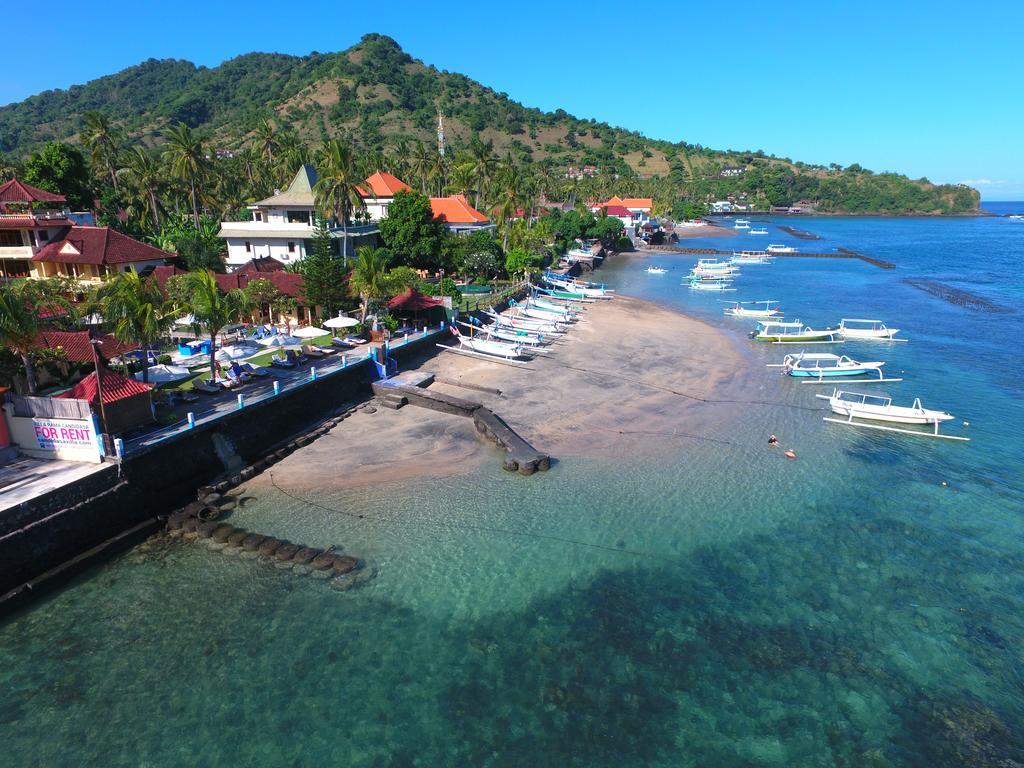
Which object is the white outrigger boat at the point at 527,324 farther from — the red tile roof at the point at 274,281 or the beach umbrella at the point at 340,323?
the red tile roof at the point at 274,281

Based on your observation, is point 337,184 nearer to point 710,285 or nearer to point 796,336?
point 796,336

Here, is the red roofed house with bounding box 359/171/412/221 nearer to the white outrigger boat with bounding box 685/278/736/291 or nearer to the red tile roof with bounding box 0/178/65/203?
the red tile roof with bounding box 0/178/65/203

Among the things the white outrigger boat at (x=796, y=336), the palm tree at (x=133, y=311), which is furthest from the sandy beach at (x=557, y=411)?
the palm tree at (x=133, y=311)

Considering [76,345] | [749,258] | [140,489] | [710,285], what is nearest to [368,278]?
[76,345]

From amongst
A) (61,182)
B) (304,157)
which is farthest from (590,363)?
(304,157)

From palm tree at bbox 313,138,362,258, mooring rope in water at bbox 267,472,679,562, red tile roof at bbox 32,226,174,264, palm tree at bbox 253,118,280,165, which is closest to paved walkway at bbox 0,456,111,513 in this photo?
mooring rope in water at bbox 267,472,679,562

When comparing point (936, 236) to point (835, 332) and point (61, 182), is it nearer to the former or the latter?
point (835, 332)

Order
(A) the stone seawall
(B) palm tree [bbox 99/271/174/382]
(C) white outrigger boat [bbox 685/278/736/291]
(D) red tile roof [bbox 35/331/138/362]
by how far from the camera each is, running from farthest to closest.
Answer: (C) white outrigger boat [bbox 685/278/736/291] → (D) red tile roof [bbox 35/331/138/362] → (B) palm tree [bbox 99/271/174/382] → (A) the stone seawall
